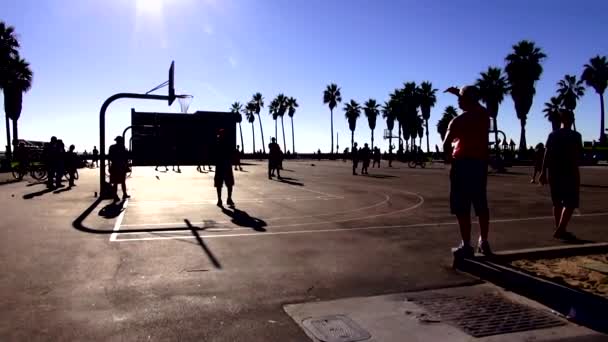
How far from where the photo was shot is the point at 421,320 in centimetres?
390

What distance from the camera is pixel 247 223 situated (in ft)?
30.2

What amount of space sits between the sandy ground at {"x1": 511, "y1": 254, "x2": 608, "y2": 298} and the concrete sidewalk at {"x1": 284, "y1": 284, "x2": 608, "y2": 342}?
555 mm

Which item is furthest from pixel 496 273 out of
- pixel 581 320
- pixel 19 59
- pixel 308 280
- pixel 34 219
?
pixel 19 59

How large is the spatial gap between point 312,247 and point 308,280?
179 cm

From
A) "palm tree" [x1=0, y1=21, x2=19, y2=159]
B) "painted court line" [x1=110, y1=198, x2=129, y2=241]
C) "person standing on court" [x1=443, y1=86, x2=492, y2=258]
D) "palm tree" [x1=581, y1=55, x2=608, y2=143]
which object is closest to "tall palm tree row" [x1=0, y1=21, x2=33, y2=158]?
→ "palm tree" [x1=0, y1=21, x2=19, y2=159]

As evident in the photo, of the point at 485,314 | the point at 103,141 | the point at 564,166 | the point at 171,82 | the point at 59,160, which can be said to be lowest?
the point at 485,314

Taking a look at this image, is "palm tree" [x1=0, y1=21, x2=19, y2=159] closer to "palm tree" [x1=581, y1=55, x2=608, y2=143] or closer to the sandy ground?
the sandy ground

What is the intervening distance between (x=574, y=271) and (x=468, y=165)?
1.53 meters

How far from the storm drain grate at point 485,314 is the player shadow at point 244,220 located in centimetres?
450

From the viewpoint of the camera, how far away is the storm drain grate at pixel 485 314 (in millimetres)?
3770

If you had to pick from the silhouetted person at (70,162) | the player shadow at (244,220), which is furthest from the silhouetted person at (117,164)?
the silhouetted person at (70,162)

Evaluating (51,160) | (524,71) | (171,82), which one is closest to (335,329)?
(171,82)

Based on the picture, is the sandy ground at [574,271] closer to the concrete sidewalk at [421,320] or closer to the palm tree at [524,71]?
the concrete sidewalk at [421,320]

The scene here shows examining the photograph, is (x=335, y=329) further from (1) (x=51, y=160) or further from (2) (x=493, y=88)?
(2) (x=493, y=88)
